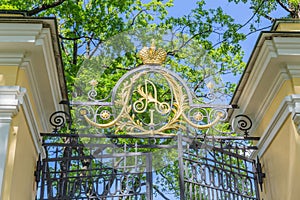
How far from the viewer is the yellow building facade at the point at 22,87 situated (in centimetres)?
434

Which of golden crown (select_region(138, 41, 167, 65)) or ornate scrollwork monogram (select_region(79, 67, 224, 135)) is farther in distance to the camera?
golden crown (select_region(138, 41, 167, 65))

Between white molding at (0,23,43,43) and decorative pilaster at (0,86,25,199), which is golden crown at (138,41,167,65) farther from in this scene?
decorative pilaster at (0,86,25,199)

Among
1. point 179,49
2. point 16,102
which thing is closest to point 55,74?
point 16,102

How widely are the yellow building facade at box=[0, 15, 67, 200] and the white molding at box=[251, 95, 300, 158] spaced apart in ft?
8.13

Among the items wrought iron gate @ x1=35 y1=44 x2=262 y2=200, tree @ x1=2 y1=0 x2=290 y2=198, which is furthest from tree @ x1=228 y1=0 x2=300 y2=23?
wrought iron gate @ x1=35 y1=44 x2=262 y2=200

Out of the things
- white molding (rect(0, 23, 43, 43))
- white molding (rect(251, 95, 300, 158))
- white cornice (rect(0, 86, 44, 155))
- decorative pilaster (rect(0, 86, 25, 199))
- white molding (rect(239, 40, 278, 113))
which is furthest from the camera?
white molding (rect(239, 40, 278, 113))

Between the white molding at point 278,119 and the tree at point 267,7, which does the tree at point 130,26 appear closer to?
the tree at point 267,7

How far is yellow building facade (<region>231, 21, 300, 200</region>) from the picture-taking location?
4809 millimetres

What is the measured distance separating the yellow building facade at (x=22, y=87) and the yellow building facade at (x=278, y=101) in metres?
2.22

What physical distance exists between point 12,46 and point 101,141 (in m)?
1.92

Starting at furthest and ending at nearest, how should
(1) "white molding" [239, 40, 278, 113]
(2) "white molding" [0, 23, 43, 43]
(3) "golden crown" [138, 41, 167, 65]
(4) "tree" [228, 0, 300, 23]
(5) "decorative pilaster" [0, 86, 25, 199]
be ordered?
(4) "tree" [228, 0, 300, 23]
(3) "golden crown" [138, 41, 167, 65]
(1) "white molding" [239, 40, 278, 113]
(2) "white molding" [0, 23, 43, 43]
(5) "decorative pilaster" [0, 86, 25, 199]

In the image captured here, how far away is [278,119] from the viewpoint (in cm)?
515

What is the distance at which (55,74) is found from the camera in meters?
5.36

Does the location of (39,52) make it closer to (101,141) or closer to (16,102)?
(16,102)
